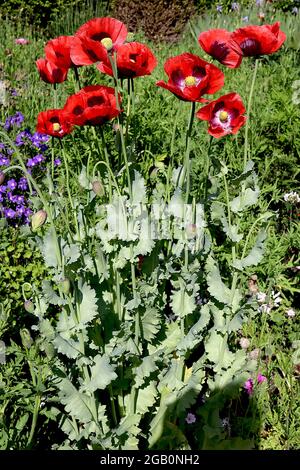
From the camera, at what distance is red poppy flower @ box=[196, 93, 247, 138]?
144cm

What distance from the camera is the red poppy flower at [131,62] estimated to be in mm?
1356

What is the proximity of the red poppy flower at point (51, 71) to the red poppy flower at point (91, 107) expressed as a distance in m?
0.12

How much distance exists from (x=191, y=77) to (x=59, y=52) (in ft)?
1.18

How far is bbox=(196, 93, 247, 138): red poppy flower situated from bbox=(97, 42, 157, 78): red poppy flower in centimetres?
19

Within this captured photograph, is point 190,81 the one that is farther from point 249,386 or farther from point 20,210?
point 20,210

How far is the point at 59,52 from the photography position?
1430 millimetres

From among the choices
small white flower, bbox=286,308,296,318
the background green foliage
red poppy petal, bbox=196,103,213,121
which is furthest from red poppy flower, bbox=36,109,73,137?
small white flower, bbox=286,308,296,318

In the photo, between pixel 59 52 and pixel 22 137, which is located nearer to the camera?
pixel 59 52

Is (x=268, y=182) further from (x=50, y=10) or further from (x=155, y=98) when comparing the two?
(x=50, y=10)

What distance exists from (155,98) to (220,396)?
213 centimetres

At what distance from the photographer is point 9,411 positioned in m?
1.79

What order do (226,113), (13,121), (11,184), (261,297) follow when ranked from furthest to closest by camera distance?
(13,121) < (11,184) < (261,297) < (226,113)

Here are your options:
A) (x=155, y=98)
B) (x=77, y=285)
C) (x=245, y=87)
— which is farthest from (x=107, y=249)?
(x=245, y=87)

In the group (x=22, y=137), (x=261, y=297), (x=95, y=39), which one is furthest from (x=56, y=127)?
(x=22, y=137)
